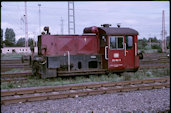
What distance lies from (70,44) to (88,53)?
1.10m

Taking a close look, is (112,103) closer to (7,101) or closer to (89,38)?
(7,101)

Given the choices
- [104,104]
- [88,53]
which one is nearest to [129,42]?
[88,53]

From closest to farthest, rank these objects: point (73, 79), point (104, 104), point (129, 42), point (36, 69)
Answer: point (104, 104) → point (73, 79) → point (36, 69) → point (129, 42)

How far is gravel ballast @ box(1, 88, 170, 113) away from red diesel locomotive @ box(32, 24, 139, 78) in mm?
3559

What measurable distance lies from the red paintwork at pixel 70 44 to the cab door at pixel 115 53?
939mm

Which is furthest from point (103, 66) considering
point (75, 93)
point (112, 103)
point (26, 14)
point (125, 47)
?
point (26, 14)

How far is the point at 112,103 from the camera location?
20.2ft

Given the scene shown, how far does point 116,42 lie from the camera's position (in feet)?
35.5

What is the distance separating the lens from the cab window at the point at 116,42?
10711 millimetres

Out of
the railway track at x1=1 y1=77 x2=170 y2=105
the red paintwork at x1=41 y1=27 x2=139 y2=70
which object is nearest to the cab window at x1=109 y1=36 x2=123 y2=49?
the red paintwork at x1=41 y1=27 x2=139 y2=70

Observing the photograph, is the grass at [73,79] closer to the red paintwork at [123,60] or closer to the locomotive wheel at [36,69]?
the locomotive wheel at [36,69]

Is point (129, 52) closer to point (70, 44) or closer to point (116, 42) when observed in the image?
point (116, 42)

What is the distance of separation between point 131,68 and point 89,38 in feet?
9.21

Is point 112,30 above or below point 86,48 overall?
above
